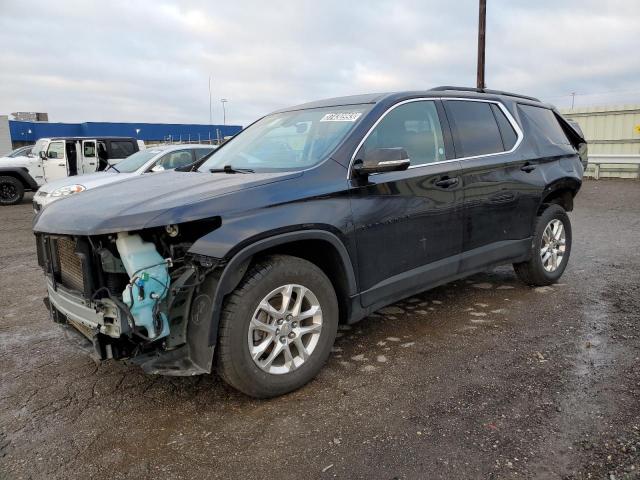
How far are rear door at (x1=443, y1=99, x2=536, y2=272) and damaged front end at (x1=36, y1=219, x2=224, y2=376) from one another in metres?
2.24

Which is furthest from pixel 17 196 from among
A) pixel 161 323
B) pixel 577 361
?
pixel 577 361

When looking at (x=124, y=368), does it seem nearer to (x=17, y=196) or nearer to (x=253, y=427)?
(x=253, y=427)

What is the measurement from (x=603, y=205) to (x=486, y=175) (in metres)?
8.70

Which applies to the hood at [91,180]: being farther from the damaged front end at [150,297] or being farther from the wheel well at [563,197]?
the wheel well at [563,197]

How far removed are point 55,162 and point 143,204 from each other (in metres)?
14.4

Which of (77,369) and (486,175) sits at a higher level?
(486,175)

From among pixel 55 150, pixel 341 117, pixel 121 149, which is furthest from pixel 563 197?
pixel 55 150

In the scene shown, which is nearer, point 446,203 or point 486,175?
point 446,203

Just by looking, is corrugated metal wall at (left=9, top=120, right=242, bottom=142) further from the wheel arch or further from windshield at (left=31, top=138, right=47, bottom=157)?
the wheel arch

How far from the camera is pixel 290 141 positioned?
12.4ft

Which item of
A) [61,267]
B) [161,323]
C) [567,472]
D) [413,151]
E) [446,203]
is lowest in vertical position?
[567,472]

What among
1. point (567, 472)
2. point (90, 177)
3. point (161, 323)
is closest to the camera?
point (567, 472)

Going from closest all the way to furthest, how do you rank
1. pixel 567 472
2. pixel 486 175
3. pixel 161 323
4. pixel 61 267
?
pixel 567 472, pixel 161 323, pixel 61 267, pixel 486 175

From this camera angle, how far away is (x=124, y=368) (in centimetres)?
346
